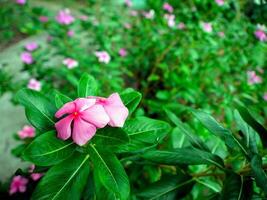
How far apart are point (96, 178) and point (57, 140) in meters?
0.16

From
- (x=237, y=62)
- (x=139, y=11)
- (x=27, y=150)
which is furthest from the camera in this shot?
(x=139, y=11)

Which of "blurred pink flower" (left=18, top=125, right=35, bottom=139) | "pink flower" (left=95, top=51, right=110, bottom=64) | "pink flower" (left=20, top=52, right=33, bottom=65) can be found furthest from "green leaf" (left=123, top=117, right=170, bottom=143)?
"pink flower" (left=20, top=52, right=33, bottom=65)

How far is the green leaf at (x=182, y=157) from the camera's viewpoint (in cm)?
100

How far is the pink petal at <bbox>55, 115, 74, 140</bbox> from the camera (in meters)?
0.79

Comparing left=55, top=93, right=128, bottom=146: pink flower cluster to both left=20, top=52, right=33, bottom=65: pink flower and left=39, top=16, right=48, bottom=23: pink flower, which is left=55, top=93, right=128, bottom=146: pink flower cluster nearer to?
left=20, top=52, right=33, bottom=65: pink flower

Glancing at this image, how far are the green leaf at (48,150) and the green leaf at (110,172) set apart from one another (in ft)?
0.23

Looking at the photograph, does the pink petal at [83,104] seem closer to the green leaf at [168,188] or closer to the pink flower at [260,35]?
the green leaf at [168,188]

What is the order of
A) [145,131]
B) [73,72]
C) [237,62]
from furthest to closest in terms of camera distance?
[237,62], [73,72], [145,131]

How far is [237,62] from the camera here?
2832 mm

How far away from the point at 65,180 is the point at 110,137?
7.4 inches

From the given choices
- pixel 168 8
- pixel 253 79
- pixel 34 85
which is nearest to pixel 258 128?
pixel 34 85

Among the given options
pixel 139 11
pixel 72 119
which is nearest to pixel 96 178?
pixel 72 119

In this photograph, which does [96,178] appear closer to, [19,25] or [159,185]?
[159,185]

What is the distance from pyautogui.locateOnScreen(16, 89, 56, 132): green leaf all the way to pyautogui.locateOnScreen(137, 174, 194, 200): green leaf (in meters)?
0.41
